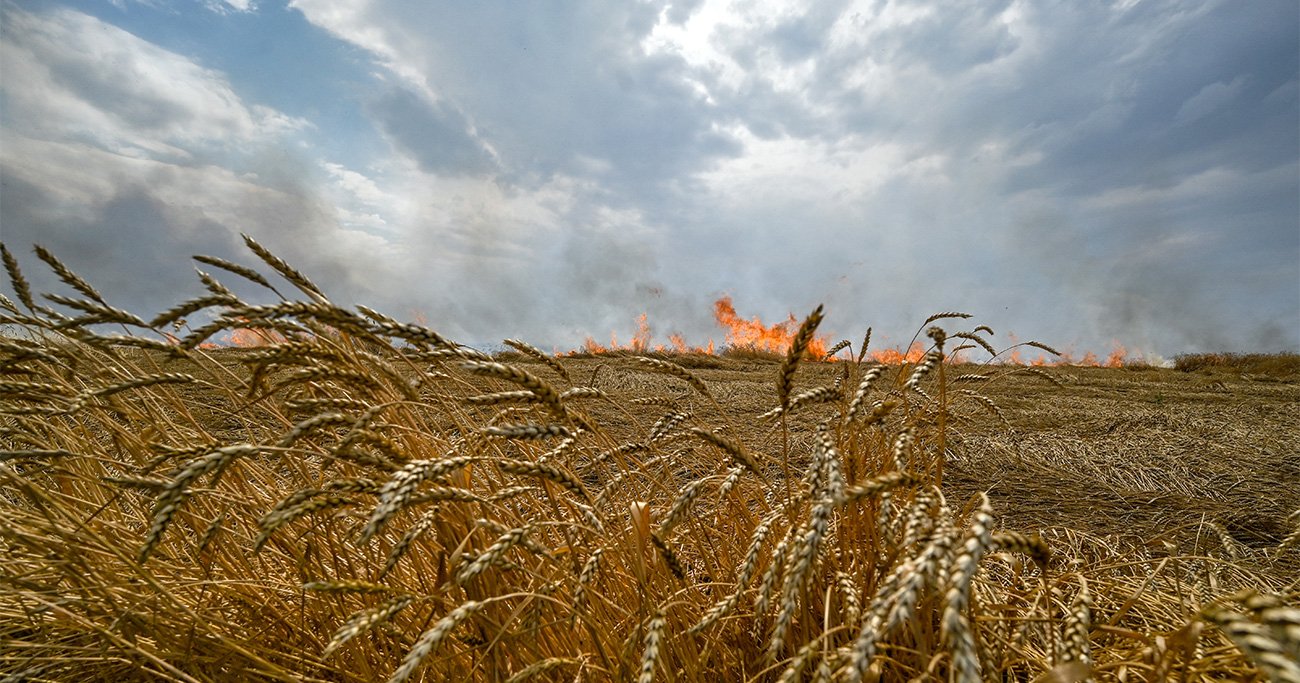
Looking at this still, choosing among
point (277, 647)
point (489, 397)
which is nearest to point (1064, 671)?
point (489, 397)

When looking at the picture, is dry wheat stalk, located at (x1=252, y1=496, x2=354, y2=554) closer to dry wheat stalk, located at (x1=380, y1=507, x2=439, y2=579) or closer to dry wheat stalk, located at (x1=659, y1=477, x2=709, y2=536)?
dry wheat stalk, located at (x1=380, y1=507, x2=439, y2=579)

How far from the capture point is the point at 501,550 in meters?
0.88

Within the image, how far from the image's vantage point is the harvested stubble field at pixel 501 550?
2.82 ft

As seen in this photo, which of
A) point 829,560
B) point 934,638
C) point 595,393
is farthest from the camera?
point 829,560

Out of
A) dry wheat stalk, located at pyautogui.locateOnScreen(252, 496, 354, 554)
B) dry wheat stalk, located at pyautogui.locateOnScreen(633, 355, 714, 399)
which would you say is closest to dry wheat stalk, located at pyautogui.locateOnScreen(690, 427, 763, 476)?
dry wheat stalk, located at pyautogui.locateOnScreen(633, 355, 714, 399)

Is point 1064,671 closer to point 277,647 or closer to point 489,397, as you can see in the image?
point 489,397

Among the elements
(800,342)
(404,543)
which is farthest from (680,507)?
(404,543)

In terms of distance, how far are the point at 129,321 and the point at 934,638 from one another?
75.0 inches

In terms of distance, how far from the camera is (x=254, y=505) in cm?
150

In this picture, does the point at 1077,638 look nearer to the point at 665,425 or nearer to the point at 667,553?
the point at 667,553

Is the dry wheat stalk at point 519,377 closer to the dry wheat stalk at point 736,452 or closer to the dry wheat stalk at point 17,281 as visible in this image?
the dry wheat stalk at point 736,452

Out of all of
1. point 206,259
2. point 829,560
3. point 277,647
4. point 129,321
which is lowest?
point 277,647

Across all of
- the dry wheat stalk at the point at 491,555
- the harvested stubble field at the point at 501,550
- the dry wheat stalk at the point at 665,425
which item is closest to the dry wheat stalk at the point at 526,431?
the harvested stubble field at the point at 501,550

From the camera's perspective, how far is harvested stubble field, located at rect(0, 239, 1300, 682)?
86 centimetres
